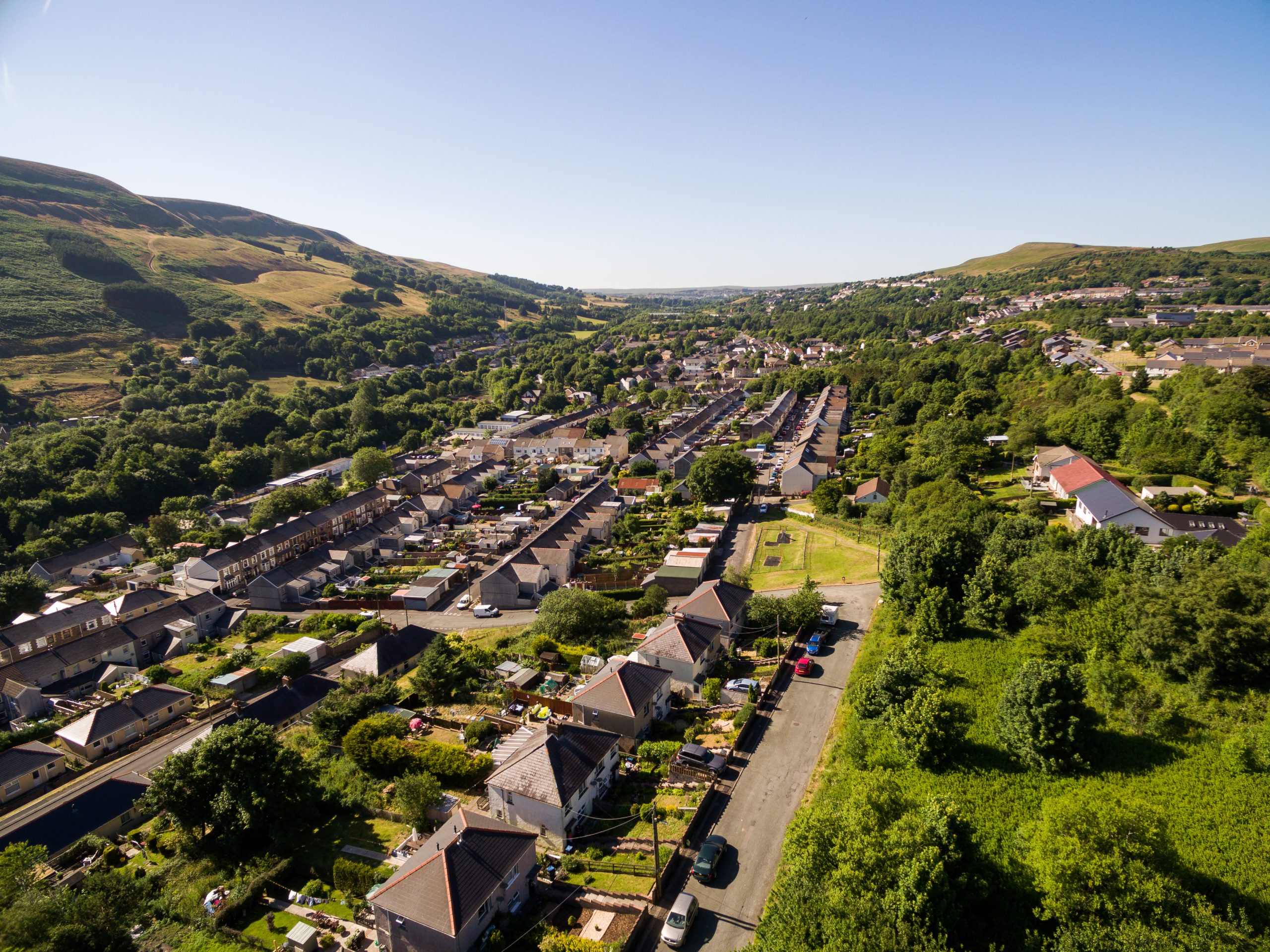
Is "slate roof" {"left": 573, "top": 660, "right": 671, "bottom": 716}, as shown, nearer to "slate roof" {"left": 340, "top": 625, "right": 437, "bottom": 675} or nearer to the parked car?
the parked car

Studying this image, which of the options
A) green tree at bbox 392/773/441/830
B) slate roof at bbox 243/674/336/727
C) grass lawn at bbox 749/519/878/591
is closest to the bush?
green tree at bbox 392/773/441/830

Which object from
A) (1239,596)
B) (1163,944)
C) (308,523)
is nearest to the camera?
(1163,944)

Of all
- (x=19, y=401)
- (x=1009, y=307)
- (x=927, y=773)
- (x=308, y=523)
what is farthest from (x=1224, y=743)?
(x=1009, y=307)

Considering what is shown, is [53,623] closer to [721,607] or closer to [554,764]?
[554,764]

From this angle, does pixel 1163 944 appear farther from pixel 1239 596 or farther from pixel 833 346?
pixel 833 346

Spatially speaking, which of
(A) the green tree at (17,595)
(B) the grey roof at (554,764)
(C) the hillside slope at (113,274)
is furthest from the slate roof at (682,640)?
(C) the hillside slope at (113,274)

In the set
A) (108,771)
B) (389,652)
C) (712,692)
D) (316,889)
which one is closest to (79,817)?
(108,771)

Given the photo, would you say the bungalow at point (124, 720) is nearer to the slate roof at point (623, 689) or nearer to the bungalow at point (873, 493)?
the slate roof at point (623, 689)
